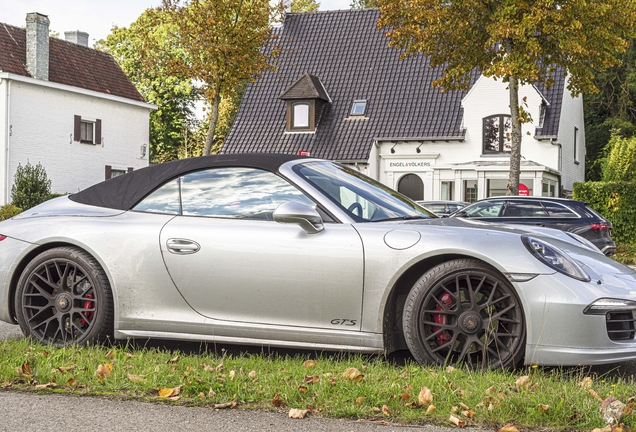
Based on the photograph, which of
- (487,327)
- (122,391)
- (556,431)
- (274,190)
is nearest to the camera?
(556,431)

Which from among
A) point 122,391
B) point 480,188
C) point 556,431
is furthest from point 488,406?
point 480,188

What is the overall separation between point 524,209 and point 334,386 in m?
13.5

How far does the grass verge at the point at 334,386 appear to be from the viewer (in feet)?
13.0

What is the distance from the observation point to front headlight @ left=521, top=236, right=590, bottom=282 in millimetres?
4871

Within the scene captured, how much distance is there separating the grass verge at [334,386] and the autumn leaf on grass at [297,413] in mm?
83

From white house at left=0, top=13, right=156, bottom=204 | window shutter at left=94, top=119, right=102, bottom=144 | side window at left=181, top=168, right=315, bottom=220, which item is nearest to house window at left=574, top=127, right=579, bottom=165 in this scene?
white house at left=0, top=13, right=156, bottom=204

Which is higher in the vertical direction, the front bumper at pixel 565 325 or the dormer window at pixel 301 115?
the dormer window at pixel 301 115

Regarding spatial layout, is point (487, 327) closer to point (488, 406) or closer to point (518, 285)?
point (518, 285)

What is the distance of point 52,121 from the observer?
36938mm

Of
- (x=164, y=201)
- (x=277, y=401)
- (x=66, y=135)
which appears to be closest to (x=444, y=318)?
(x=277, y=401)

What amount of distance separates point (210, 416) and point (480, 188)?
103 ft

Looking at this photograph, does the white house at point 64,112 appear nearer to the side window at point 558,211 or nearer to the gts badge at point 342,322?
the side window at point 558,211

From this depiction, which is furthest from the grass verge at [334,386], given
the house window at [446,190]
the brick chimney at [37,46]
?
the brick chimney at [37,46]

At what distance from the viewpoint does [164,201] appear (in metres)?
5.93
